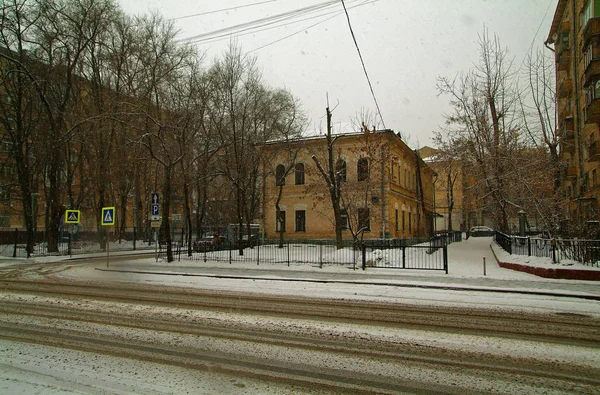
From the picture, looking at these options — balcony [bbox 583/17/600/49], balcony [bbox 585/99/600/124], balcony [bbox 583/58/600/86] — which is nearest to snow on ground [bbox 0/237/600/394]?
balcony [bbox 585/99/600/124]

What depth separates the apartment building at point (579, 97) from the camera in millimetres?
24562

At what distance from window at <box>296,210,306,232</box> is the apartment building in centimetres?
2049

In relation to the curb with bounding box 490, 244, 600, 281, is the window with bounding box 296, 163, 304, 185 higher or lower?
higher

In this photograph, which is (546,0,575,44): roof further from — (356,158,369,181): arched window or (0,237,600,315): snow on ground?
(0,237,600,315): snow on ground

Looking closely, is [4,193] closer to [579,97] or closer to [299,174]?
[299,174]

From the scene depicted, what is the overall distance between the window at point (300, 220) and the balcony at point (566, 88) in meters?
24.1

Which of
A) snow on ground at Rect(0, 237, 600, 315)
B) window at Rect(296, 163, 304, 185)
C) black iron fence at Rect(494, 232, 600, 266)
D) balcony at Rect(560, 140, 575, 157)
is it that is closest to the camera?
snow on ground at Rect(0, 237, 600, 315)

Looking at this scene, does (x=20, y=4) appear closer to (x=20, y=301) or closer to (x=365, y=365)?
(x=20, y=301)

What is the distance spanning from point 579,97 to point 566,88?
2449mm

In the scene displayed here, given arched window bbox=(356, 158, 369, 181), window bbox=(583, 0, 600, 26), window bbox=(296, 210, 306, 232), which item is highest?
window bbox=(583, 0, 600, 26)

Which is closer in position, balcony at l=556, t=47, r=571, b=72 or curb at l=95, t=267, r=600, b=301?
curb at l=95, t=267, r=600, b=301

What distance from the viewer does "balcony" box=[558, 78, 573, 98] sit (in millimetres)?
35000

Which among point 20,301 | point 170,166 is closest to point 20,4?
point 170,166

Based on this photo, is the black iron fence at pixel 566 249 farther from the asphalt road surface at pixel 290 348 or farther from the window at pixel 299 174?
the window at pixel 299 174
